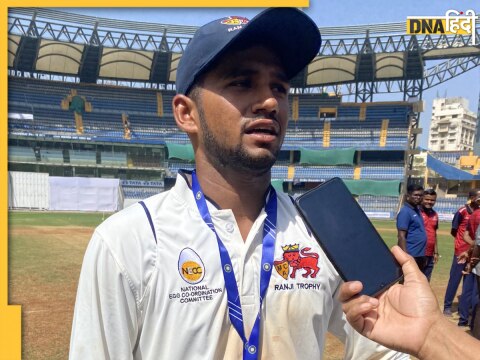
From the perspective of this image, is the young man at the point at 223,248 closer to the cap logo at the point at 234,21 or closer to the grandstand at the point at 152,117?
the cap logo at the point at 234,21

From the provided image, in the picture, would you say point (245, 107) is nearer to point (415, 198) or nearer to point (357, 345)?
point (357, 345)

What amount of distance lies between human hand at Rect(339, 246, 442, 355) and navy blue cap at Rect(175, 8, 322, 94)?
0.86 meters

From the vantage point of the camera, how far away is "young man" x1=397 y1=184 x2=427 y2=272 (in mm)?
6316

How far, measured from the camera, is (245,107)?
134 centimetres

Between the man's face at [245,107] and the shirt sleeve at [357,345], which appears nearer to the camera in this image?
the man's face at [245,107]

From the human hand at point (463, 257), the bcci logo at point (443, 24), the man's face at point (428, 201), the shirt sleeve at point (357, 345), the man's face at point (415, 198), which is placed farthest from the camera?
the bcci logo at point (443, 24)

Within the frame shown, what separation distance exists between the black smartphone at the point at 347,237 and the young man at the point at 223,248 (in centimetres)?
18

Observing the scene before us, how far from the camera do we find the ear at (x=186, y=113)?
1.48 meters

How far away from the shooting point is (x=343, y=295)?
1231mm

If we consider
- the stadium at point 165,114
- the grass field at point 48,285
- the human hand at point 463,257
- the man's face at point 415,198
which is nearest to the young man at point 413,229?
the man's face at point 415,198

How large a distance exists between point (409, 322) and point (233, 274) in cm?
60

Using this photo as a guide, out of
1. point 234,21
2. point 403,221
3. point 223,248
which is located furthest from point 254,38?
point 403,221

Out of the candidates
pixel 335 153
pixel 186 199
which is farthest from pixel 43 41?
pixel 186 199

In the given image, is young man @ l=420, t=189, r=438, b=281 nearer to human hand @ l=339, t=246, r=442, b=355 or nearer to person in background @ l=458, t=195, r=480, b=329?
person in background @ l=458, t=195, r=480, b=329
